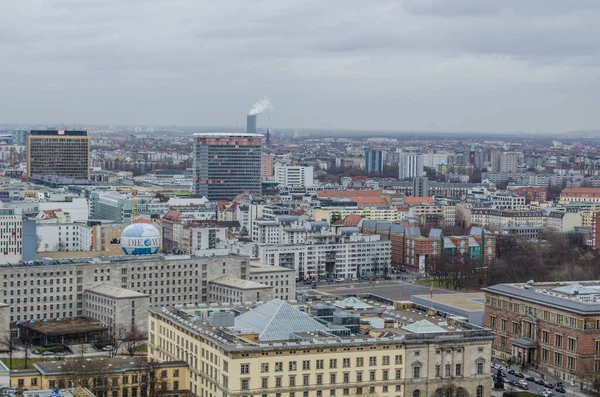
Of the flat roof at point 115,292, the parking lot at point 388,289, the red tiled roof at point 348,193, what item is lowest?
the parking lot at point 388,289

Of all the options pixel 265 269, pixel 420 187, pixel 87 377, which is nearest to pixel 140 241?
pixel 265 269

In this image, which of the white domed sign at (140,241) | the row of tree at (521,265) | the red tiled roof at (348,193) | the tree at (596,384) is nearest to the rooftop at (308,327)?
the tree at (596,384)

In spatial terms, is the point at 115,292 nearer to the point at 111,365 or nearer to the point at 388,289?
the point at 111,365

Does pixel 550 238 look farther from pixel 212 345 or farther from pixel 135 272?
pixel 212 345

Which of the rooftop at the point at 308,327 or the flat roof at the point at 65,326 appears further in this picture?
the flat roof at the point at 65,326

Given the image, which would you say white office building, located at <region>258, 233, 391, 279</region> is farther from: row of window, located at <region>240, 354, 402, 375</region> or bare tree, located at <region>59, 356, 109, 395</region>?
row of window, located at <region>240, 354, 402, 375</region>

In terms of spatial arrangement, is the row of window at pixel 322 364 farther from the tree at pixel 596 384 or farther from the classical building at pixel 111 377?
the tree at pixel 596 384

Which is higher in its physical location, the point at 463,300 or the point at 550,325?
the point at 550,325
